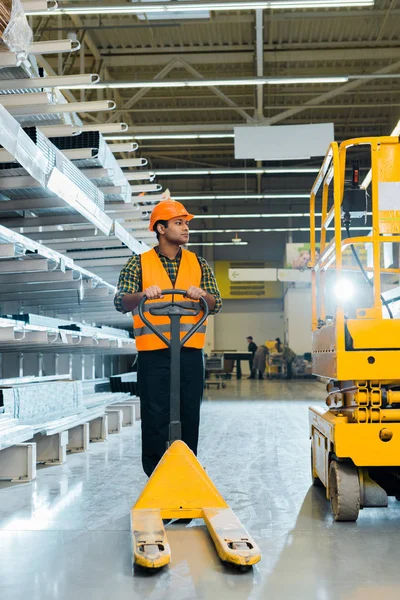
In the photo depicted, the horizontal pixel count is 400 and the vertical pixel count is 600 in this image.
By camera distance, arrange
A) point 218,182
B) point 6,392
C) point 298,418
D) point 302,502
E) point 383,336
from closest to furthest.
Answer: point 383,336 → point 302,502 → point 6,392 → point 298,418 → point 218,182

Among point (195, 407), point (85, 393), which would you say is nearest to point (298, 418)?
point (85, 393)

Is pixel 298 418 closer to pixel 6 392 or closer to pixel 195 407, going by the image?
pixel 6 392

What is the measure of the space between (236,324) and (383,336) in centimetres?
2785

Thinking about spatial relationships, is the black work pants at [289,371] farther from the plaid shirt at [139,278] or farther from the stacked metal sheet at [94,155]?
the plaid shirt at [139,278]

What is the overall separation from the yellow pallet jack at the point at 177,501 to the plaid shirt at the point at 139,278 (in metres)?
0.26

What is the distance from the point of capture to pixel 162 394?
3.72m

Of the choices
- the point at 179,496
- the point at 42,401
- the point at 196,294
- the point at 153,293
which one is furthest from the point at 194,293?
the point at 42,401

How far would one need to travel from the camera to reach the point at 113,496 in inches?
172

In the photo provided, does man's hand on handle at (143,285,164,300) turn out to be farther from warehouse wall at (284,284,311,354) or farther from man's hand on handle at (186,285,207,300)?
warehouse wall at (284,284,311,354)

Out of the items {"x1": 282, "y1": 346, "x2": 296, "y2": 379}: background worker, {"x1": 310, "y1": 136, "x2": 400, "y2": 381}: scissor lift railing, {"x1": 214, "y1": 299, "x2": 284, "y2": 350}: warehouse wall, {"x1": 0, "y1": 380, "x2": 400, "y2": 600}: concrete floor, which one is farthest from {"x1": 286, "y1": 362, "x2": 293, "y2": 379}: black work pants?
{"x1": 310, "y1": 136, "x2": 400, "y2": 381}: scissor lift railing

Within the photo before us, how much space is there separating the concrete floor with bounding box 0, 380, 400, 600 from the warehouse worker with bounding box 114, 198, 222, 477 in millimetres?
507

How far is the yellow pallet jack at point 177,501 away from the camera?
2.67 metres

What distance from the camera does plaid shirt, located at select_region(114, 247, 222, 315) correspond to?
12.2 ft

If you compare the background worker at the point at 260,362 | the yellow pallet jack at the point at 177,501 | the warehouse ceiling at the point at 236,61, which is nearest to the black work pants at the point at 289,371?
the background worker at the point at 260,362
